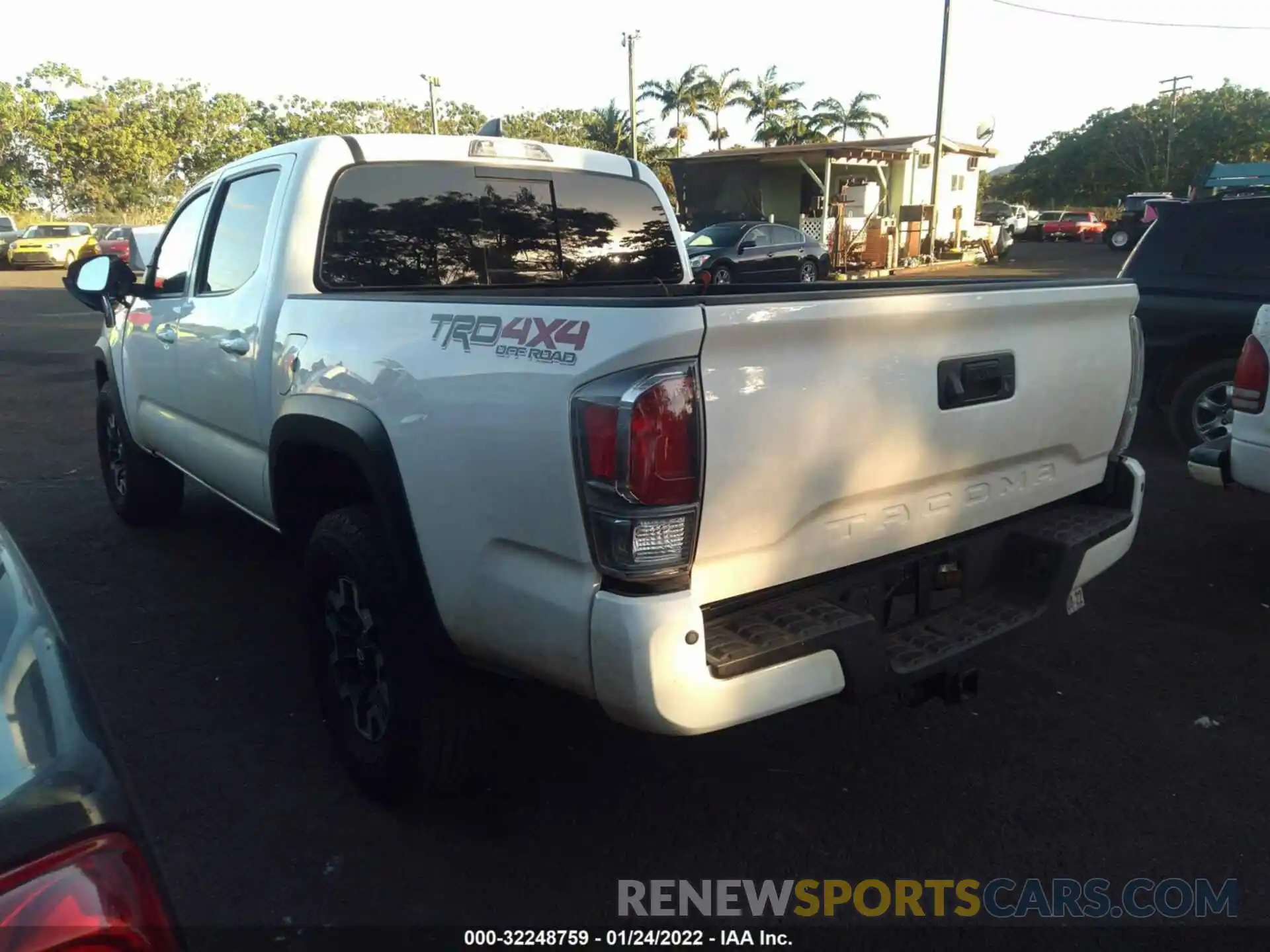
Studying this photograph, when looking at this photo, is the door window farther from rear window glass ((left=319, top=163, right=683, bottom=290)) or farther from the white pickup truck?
the white pickup truck

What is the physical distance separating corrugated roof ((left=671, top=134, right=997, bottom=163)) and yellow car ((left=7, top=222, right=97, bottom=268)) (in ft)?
66.8

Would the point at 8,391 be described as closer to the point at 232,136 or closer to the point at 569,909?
the point at 569,909

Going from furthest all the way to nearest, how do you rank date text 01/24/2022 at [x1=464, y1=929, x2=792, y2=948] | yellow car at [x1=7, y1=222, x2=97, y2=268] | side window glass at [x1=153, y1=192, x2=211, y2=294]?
1. yellow car at [x1=7, y1=222, x2=97, y2=268]
2. side window glass at [x1=153, y1=192, x2=211, y2=294]
3. date text 01/24/2022 at [x1=464, y1=929, x2=792, y2=948]

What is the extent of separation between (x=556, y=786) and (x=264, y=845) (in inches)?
34.0

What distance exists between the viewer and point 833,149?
27.4 m

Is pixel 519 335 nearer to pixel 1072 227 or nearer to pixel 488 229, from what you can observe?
Result: pixel 488 229

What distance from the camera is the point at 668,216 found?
4.45 meters

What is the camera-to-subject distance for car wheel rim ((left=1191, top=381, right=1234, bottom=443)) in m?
6.87

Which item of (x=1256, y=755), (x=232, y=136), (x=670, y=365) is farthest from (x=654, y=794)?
(x=232, y=136)

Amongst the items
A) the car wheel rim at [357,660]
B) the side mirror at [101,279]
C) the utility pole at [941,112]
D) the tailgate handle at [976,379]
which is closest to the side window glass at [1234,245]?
the tailgate handle at [976,379]

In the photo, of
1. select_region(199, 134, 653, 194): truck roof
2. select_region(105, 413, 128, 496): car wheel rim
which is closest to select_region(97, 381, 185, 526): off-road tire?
select_region(105, 413, 128, 496): car wheel rim

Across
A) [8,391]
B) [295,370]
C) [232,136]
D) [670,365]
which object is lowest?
[8,391]

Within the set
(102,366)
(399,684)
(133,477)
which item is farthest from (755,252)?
(399,684)

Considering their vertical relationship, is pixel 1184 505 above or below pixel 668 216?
below
